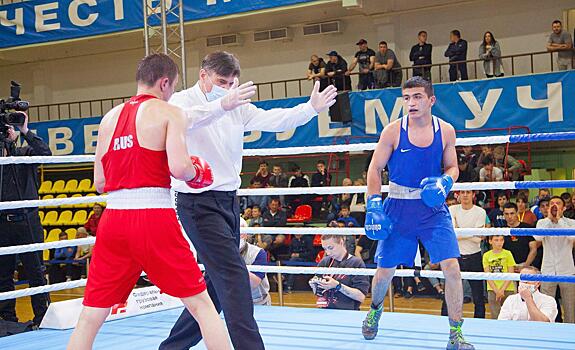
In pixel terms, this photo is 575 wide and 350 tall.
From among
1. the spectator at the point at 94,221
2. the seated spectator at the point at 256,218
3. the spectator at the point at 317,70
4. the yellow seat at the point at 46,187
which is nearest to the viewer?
the seated spectator at the point at 256,218

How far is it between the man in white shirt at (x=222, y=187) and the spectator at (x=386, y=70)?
9413 mm

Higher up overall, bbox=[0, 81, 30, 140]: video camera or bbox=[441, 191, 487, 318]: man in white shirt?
bbox=[0, 81, 30, 140]: video camera

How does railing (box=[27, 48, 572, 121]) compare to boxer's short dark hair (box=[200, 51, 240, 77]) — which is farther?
railing (box=[27, 48, 572, 121])

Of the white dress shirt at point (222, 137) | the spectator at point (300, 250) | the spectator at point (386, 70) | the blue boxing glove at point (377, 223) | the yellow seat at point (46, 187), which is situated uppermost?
the spectator at point (386, 70)

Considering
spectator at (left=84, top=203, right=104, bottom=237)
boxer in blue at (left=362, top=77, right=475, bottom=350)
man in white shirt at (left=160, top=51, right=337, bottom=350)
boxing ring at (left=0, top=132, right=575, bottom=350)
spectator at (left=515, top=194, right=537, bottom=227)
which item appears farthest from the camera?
spectator at (left=84, top=203, right=104, bottom=237)

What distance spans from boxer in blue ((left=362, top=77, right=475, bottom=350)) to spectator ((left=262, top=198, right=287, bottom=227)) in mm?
6431

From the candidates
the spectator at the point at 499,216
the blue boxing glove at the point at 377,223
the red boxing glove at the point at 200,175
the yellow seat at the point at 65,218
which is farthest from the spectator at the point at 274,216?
the red boxing glove at the point at 200,175

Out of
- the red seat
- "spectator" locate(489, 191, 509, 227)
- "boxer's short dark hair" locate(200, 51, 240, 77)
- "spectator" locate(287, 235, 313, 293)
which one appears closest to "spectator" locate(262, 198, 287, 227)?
"spectator" locate(287, 235, 313, 293)

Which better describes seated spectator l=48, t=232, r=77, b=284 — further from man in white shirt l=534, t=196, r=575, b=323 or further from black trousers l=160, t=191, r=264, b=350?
black trousers l=160, t=191, r=264, b=350

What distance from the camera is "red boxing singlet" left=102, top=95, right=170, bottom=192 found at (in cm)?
265

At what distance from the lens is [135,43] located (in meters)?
17.2

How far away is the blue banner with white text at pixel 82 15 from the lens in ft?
40.4

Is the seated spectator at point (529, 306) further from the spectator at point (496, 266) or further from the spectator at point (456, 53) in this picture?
the spectator at point (456, 53)

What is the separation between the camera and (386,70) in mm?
12500
